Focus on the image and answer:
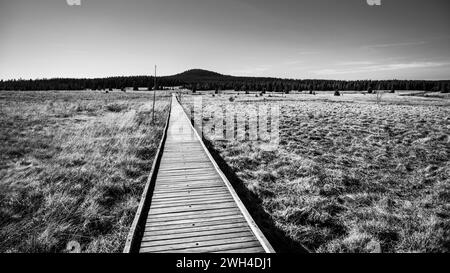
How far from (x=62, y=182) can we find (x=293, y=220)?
6680 millimetres

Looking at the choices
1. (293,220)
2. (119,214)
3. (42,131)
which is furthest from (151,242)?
(42,131)

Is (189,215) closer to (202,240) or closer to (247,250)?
(202,240)

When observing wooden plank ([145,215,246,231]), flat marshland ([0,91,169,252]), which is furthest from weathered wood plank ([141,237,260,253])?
flat marshland ([0,91,169,252])

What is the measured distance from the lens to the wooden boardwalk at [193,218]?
4332 millimetres

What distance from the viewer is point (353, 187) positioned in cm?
761

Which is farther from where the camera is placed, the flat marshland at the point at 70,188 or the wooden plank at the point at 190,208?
the wooden plank at the point at 190,208

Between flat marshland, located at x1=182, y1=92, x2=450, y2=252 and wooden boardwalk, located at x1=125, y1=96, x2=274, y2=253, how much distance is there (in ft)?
3.66

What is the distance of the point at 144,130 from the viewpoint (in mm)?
15391

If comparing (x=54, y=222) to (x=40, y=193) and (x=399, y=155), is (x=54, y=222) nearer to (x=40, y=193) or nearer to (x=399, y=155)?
(x=40, y=193)

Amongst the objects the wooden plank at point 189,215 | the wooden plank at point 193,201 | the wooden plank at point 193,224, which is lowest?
the wooden plank at point 193,224

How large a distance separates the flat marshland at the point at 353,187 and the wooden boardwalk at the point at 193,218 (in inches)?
43.9

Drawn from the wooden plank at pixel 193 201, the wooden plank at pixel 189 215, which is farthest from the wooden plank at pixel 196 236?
the wooden plank at pixel 193 201

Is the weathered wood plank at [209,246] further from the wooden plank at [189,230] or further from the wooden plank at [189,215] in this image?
the wooden plank at [189,215]
